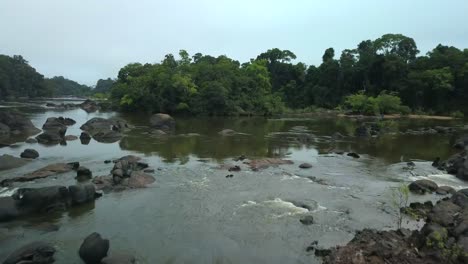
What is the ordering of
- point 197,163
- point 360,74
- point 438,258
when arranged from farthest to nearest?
1. point 360,74
2. point 197,163
3. point 438,258

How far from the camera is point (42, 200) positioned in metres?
15.8

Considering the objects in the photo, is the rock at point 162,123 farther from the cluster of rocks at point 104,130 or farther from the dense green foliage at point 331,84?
the dense green foliage at point 331,84

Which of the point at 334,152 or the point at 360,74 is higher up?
the point at 360,74

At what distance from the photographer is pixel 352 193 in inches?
759

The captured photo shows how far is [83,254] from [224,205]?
22.4ft

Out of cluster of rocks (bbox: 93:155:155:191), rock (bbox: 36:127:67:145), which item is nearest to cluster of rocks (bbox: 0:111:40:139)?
rock (bbox: 36:127:67:145)

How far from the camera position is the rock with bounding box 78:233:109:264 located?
11352mm

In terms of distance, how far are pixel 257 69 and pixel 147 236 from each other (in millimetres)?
67044

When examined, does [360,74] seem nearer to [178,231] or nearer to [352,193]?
[352,193]

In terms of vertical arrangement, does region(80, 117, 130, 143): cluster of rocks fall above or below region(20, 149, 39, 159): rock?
below

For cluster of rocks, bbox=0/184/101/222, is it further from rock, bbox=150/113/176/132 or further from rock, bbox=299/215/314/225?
A: rock, bbox=150/113/176/132

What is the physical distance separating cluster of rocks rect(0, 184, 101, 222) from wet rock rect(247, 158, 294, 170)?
34.4ft

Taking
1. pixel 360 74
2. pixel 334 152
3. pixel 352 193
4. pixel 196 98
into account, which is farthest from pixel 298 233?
pixel 360 74

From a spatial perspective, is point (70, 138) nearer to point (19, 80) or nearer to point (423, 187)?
point (423, 187)
